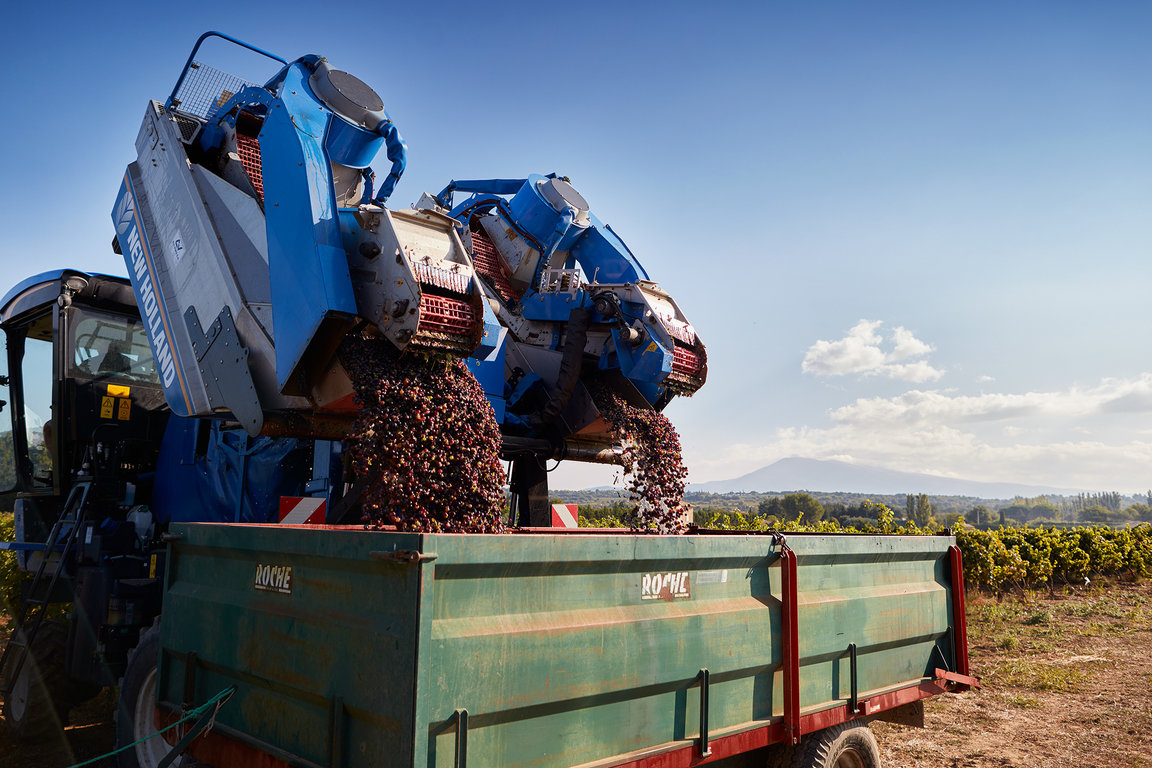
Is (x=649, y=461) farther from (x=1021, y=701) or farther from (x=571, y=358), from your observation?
(x=1021, y=701)

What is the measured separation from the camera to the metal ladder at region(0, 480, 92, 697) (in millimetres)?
4891

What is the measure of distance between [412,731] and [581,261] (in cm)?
451

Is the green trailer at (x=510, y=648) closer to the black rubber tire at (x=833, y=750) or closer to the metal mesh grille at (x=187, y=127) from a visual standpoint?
the black rubber tire at (x=833, y=750)

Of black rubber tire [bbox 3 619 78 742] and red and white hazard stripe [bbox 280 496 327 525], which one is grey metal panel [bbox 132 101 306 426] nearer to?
red and white hazard stripe [bbox 280 496 327 525]

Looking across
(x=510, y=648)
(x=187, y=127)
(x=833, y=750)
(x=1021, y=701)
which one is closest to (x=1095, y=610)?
(x=1021, y=701)

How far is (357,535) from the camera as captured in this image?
238cm

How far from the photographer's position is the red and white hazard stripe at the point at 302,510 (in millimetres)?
4512

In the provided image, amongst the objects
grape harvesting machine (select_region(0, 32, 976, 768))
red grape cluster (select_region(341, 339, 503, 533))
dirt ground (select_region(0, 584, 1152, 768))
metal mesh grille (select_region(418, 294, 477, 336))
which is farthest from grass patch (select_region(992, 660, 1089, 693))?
metal mesh grille (select_region(418, 294, 477, 336))

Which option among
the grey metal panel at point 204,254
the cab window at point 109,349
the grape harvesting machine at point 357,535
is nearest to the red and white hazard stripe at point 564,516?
the grape harvesting machine at point 357,535

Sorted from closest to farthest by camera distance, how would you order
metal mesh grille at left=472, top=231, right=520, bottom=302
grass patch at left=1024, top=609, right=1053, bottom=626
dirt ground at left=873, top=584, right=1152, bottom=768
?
dirt ground at left=873, top=584, right=1152, bottom=768 → metal mesh grille at left=472, top=231, right=520, bottom=302 → grass patch at left=1024, top=609, right=1053, bottom=626

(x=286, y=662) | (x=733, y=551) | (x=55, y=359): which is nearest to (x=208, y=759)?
(x=286, y=662)

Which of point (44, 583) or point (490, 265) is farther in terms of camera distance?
point (490, 265)

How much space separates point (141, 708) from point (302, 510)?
4.13 feet

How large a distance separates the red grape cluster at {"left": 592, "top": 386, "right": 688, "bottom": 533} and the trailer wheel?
8.85 ft
